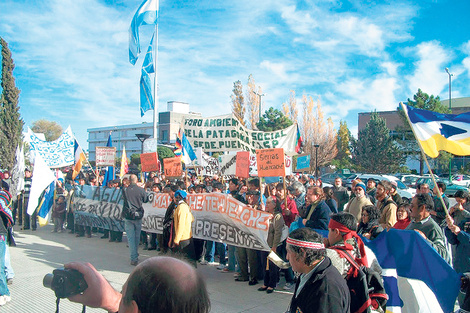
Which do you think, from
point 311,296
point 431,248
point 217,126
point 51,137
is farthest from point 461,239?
point 51,137

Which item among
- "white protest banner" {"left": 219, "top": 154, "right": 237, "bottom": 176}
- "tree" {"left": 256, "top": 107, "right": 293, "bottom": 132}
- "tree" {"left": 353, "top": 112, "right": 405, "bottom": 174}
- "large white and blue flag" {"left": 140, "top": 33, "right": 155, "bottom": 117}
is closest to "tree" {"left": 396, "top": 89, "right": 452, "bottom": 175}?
"tree" {"left": 353, "top": 112, "right": 405, "bottom": 174}

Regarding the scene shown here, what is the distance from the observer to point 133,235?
829 cm

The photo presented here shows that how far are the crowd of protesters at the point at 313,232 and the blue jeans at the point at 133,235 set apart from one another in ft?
0.07

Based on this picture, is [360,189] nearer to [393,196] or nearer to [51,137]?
[393,196]

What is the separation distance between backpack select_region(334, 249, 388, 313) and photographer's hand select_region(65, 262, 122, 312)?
196 centimetres

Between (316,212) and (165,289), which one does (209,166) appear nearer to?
(316,212)

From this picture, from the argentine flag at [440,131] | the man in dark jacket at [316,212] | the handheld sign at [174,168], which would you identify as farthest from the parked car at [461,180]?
the man in dark jacket at [316,212]

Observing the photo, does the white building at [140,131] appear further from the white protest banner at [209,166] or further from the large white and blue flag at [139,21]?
the large white and blue flag at [139,21]

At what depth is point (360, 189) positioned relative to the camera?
8039 mm

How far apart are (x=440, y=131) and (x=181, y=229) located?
4.37m

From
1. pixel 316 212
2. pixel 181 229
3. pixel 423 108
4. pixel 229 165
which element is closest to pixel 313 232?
pixel 316 212

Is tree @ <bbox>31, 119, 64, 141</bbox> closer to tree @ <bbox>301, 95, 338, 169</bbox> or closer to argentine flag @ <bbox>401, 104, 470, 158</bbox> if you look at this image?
tree @ <bbox>301, 95, 338, 169</bbox>

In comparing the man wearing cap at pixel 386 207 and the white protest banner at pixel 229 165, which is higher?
the white protest banner at pixel 229 165

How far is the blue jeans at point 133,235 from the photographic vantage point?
8.16 metres
